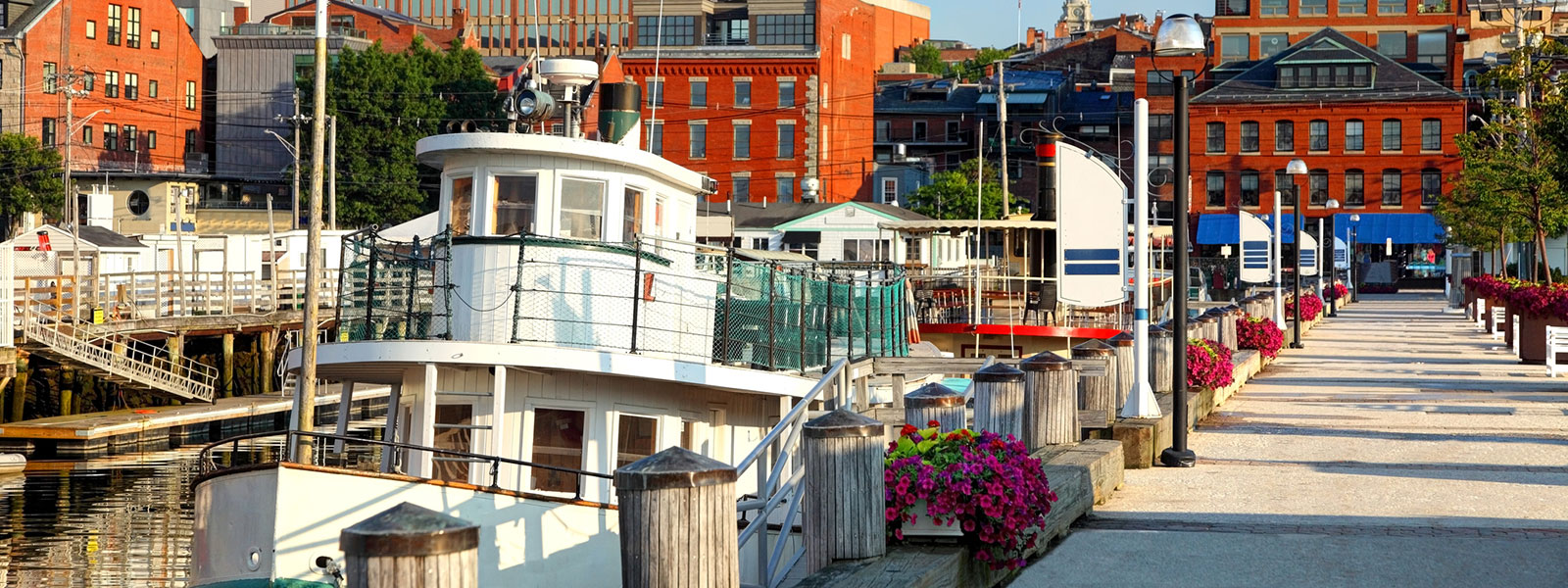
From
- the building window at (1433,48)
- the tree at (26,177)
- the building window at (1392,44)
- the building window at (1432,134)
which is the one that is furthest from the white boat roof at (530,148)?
the building window at (1392,44)

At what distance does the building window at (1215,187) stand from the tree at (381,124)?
3801cm

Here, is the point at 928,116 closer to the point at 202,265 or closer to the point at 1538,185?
the point at 202,265

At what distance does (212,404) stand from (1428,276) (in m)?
70.7

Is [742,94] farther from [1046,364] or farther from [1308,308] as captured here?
[1046,364]

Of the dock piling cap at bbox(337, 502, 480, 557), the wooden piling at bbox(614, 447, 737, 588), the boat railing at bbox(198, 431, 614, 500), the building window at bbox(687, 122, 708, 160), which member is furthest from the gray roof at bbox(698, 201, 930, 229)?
the dock piling cap at bbox(337, 502, 480, 557)

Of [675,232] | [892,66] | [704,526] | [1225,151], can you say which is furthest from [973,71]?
[704,526]

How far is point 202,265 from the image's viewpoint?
62.1 m

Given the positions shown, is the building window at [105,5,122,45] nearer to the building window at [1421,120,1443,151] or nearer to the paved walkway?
the building window at [1421,120,1443,151]

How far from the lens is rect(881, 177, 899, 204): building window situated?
9738cm

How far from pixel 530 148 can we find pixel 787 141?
7078 cm

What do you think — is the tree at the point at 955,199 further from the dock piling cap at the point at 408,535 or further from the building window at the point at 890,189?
the dock piling cap at the point at 408,535

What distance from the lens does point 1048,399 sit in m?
13.6

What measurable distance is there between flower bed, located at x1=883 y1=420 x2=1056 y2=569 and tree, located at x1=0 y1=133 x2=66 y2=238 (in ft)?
246

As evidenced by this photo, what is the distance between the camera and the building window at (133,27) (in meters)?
85.8
